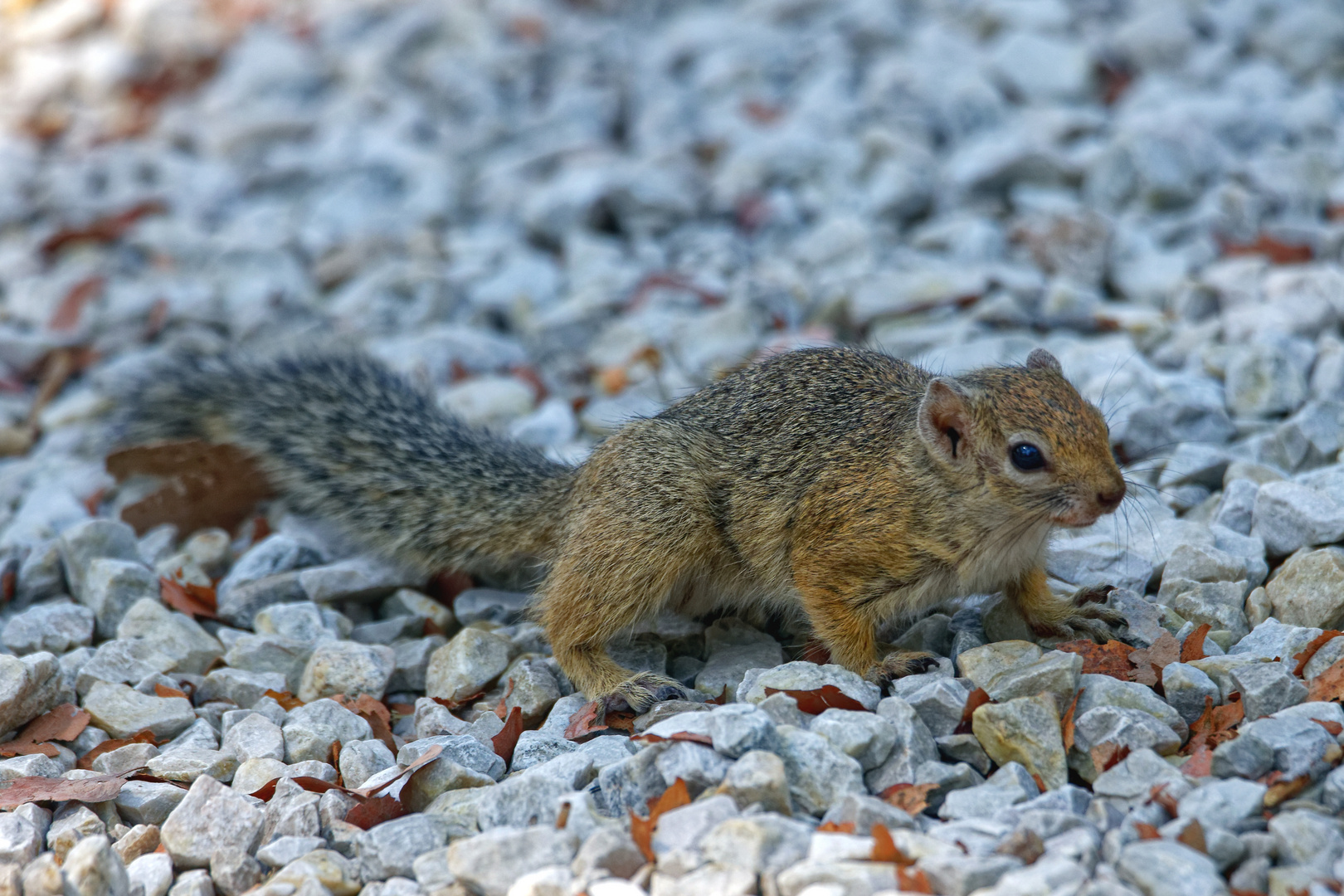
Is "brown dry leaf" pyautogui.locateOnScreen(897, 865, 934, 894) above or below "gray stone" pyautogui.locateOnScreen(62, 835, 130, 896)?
above

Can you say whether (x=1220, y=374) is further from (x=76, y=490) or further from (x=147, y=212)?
(x=147, y=212)

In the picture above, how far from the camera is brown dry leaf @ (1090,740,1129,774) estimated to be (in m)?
3.07

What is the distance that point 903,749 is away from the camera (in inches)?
124

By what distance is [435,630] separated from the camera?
441cm

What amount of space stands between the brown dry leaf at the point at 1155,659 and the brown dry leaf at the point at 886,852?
1.04 m

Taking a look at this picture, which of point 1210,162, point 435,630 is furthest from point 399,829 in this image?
point 1210,162

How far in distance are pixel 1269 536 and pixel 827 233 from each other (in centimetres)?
289

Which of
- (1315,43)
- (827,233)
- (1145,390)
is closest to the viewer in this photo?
(1145,390)

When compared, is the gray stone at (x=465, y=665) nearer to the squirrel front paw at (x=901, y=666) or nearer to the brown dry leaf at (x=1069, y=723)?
the squirrel front paw at (x=901, y=666)

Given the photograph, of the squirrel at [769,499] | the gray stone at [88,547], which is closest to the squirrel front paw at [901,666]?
the squirrel at [769,499]

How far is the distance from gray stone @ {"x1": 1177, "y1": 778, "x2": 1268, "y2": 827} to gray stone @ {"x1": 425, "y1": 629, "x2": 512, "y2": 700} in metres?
1.99

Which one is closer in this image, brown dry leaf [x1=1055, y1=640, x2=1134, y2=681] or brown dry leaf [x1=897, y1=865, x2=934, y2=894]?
brown dry leaf [x1=897, y1=865, x2=934, y2=894]

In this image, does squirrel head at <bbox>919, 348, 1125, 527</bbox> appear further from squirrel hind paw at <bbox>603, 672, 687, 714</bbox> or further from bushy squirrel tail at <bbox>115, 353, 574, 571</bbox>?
bushy squirrel tail at <bbox>115, 353, 574, 571</bbox>

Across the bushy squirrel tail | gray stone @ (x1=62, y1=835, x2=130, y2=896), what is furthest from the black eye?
gray stone @ (x1=62, y1=835, x2=130, y2=896)
